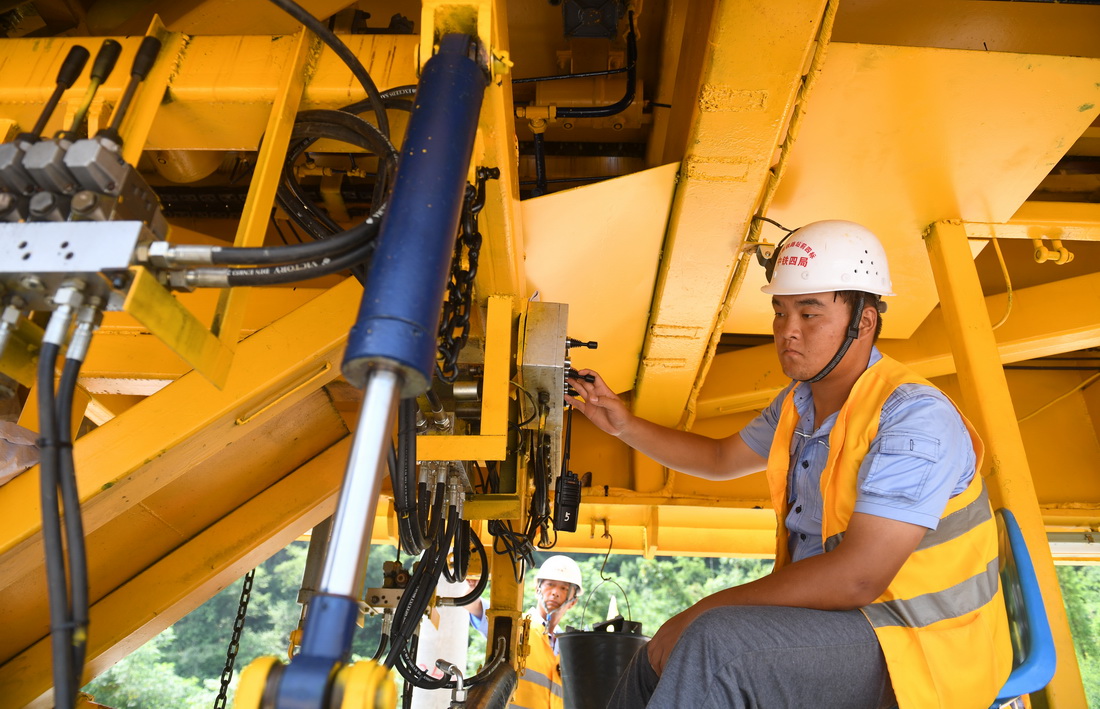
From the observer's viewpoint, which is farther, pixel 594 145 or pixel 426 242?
pixel 594 145

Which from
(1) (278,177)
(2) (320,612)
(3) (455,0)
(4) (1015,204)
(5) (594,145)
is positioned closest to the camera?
(2) (320,612)

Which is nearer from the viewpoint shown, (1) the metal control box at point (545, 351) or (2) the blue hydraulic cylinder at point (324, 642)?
(2) the blue hydraulic cylinder at point (324, 642)

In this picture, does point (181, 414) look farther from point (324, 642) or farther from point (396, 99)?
point (324, 642)

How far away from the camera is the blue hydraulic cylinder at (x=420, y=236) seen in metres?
0.93

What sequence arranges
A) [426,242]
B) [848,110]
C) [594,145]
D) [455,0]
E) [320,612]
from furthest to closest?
[594,145]
[848,110]
[455,0]
[426,242]
[320,612]

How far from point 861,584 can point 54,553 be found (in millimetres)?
1567

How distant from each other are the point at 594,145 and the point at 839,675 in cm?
255

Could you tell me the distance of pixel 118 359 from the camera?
2.63 meters

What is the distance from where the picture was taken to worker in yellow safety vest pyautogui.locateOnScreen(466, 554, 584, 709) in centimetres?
550

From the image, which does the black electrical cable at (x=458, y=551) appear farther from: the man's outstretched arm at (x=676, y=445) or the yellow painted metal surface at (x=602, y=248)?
the yellow painted metal surface at (x=602, y=248)

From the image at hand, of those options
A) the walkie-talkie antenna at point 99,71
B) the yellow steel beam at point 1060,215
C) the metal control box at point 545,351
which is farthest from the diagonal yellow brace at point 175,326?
the yellow steel beam at point 1060,215

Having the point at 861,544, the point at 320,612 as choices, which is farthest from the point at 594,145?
the point at 320,612

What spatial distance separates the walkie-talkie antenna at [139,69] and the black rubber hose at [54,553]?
87 centimetres

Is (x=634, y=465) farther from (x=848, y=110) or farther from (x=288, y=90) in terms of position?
(x=288, y=90)
